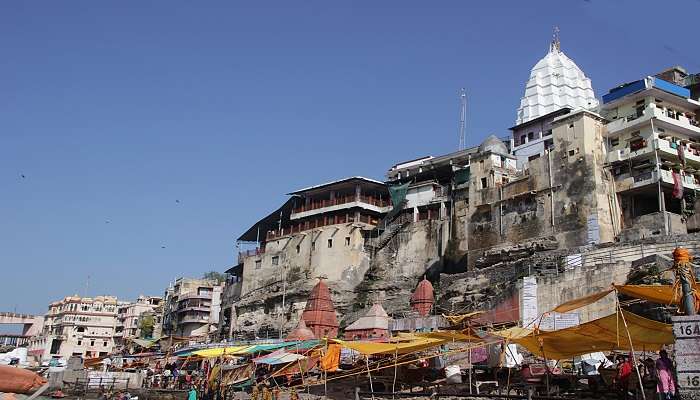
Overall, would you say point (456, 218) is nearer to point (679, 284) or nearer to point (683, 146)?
point (683, 146)

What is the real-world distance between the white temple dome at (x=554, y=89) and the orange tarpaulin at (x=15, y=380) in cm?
5572

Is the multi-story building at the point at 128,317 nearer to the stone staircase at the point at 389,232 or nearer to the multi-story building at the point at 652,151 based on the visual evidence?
the stone staircase at the point at 389,232

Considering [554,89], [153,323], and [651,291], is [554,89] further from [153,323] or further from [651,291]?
[153,323]

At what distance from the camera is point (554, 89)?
60.2 meters

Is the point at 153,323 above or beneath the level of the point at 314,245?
beneath

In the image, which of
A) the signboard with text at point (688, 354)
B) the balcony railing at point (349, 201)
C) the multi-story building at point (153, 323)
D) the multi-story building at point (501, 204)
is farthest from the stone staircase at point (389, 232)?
the multi-story building at point (153, 323)

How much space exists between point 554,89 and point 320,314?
33344mm

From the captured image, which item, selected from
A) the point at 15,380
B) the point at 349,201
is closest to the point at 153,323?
the point at 349,201

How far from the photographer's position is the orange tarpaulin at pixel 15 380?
23.7 ft

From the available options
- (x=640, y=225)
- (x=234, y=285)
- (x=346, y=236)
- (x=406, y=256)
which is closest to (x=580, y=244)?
(x=640, y=225)

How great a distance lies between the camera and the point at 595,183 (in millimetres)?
37906

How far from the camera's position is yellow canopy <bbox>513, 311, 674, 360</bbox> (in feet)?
52.6

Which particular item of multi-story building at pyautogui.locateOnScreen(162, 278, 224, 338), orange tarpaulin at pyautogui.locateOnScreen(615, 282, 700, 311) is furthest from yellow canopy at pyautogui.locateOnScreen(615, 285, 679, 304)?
multi-story building at pyautogui.locateOnScreen(162, 278, 224, 338)

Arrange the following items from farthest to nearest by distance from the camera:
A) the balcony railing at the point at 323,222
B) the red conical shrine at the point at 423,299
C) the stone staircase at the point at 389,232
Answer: the balcony railing at the point at 323,222 → the stone staircase at the point at 389,232 → the red conical shrine at the point at 423,299
